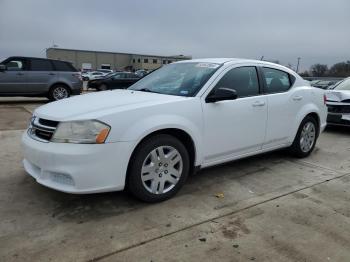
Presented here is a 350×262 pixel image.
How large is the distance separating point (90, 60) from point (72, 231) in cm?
8962

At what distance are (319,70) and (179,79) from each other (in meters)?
45.2

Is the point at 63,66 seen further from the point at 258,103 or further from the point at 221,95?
the point at 221,95

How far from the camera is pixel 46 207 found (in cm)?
347

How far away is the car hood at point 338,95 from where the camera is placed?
25.6 feet

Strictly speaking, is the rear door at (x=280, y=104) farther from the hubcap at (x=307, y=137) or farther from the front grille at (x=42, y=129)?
the front grille at (x=42, y=129)

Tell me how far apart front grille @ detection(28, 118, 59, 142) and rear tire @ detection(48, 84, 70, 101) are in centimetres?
892

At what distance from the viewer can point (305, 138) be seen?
217 inches

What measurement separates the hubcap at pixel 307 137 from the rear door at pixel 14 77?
375 inches

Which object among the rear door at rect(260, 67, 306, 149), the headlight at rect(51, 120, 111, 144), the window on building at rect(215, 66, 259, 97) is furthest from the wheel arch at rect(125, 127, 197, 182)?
the rear door at rect(260, 67, 306, 149)

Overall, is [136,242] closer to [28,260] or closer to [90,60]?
[28,260]

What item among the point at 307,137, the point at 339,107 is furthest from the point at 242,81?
the point at 339,107

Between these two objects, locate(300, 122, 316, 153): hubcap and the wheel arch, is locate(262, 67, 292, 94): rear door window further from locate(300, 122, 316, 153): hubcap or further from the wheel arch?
the wheel arch

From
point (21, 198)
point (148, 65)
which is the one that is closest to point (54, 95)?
point (21, 198)

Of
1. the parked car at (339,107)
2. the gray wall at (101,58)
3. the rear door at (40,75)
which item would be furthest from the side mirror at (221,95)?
the gray wall at (101,58)
